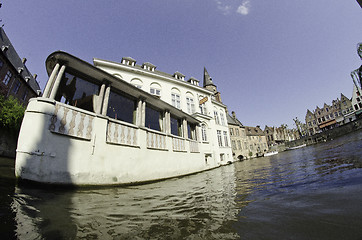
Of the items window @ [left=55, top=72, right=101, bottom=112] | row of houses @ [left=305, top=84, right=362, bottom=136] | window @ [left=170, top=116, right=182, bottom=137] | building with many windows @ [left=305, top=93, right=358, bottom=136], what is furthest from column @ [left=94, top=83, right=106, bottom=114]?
building with many windows @ [left=305, top=93, right=358, bottom=136]

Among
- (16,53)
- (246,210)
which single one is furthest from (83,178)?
(16,53)

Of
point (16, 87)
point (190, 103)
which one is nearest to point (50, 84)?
point (190, 103)

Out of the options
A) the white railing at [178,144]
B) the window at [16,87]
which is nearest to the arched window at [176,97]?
the white railing at [178,144]

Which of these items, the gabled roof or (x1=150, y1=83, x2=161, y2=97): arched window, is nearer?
(x1=150, y1=83, x2=161, y2=97): arched window

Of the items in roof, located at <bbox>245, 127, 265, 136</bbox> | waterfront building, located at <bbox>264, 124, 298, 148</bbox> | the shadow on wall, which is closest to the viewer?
the shadow on wall

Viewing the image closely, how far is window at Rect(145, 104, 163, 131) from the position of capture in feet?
33.9

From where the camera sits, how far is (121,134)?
7.29 meters

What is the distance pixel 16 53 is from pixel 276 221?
153 ft

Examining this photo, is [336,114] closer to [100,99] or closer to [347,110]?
[347,110]

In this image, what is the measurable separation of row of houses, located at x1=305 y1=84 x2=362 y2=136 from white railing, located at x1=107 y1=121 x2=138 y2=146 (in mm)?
59950

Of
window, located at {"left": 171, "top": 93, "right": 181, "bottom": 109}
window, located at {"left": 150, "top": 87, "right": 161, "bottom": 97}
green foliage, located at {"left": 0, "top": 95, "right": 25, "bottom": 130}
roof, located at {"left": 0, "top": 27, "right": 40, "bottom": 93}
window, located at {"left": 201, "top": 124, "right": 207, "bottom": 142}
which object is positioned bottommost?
window, located at {"left": 201, "top": 124, "right": 207, "bottom": 142}

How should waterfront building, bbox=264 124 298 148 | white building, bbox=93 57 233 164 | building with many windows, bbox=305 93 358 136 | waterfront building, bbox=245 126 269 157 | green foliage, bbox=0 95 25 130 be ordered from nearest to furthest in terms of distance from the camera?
green foliage, bbox=0 95 25 130 < white building, bbox=93 57 233 164 < waterfront building, bbox=245 126 269 157 < building with many windows, bbox=305 93 358 136 < waterfront building, bbox=264 124 298 148

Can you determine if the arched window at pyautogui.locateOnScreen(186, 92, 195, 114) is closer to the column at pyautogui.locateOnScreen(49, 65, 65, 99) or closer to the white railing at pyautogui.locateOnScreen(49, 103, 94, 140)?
the white railing at pyautogui.locateOnScreen(49, 103, 94, 140)

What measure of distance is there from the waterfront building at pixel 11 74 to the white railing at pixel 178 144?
25657 mm
